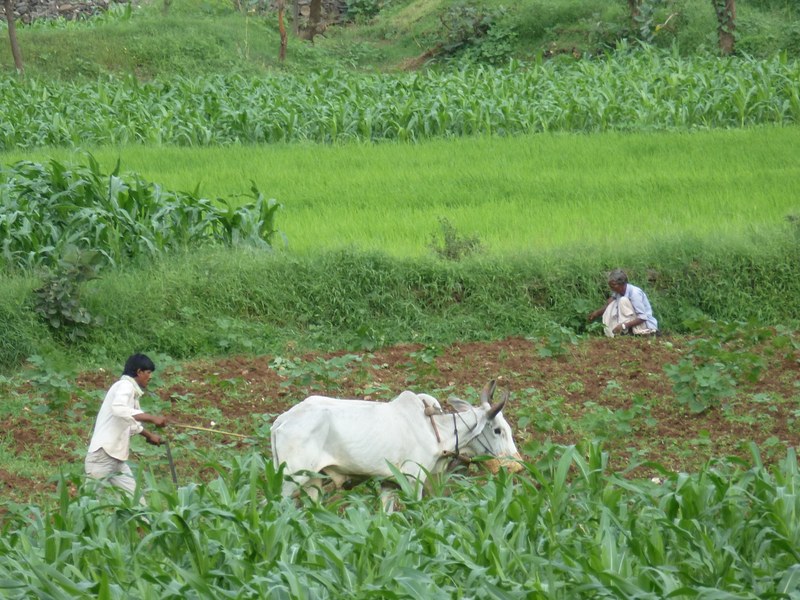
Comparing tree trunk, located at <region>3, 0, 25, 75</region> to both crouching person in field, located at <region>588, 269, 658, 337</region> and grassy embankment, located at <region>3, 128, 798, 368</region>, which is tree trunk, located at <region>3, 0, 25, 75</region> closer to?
grassy embankment, located at <region>3, 128, 798, 368</region>

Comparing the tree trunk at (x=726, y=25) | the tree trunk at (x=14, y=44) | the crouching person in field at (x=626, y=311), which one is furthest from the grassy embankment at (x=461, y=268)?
the tree trunk at (x=14, y=44)

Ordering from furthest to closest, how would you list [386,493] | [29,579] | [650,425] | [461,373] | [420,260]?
[420,260]
[461,373]
[650,425]
[386,493]
[29,579]

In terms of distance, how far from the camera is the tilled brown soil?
7.67 m

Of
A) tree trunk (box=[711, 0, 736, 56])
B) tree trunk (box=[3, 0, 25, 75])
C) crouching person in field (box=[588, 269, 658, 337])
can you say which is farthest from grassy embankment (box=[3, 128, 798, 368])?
tree trunk (box=[3, 0, 25, 75])

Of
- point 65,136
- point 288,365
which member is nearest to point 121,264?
point 288,365

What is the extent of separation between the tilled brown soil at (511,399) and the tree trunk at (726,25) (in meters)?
12.5

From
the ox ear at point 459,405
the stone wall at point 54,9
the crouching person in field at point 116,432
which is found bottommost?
the stone wall at point 54,9

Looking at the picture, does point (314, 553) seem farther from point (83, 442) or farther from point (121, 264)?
point (121, 264)

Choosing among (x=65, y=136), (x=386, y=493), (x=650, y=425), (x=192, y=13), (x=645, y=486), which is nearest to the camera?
(x=645, y=486)

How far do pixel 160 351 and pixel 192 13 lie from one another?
2095 cm

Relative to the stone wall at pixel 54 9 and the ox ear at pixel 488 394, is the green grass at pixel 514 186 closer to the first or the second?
the ox ear at pixel 488 394

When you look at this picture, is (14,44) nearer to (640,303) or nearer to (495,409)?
(640,303)

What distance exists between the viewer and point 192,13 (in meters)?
29.9

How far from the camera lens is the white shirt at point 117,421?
678 centimetres
